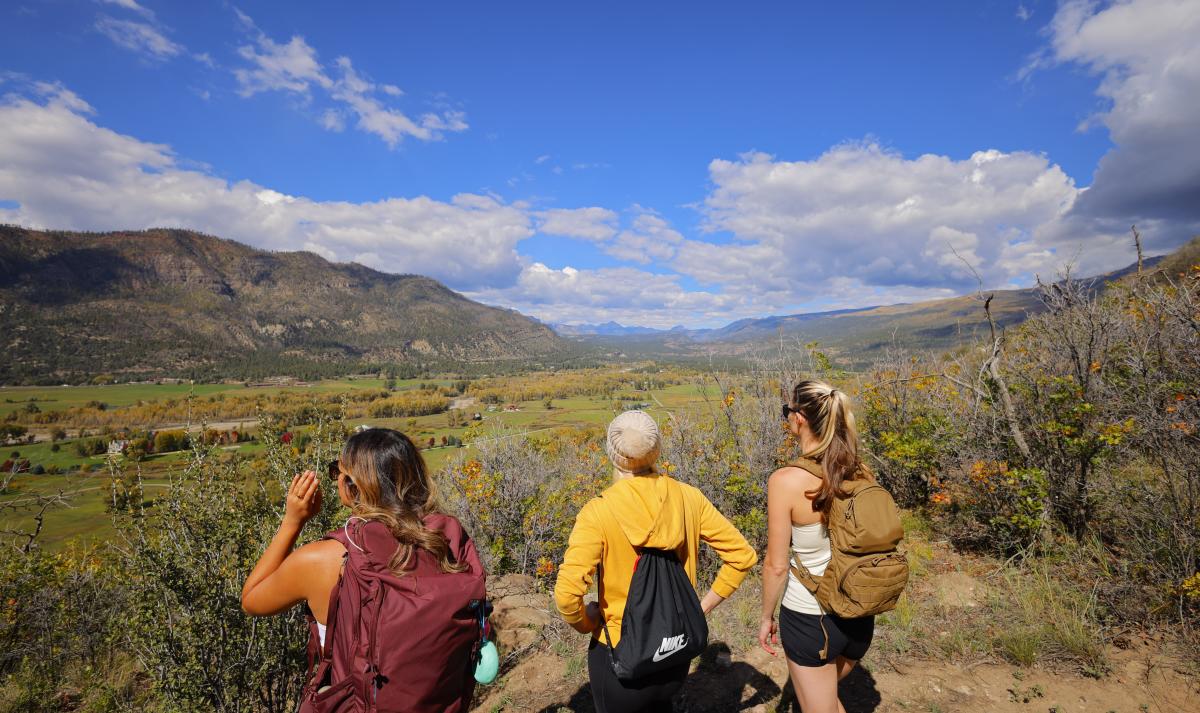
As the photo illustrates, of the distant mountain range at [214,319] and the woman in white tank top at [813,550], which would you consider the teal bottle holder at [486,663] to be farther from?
the distant mountain range at [214,319]

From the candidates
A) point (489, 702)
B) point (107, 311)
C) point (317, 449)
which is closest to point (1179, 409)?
point (489, 702)

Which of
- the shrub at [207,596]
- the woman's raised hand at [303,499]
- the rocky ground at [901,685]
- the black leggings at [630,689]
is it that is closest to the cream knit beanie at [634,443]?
the black leggings at [630,689]

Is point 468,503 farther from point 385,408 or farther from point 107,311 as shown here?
point 107,311

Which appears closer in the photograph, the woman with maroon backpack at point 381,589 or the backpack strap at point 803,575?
the woman with maroon backpack at point 381,589

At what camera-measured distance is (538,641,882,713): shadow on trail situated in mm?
3418

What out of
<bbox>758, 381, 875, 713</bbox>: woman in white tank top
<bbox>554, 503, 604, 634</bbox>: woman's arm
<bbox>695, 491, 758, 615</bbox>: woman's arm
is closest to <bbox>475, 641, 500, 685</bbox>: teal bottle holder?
<bbox>554, 503, 604, 634</bbox>: woman's arm

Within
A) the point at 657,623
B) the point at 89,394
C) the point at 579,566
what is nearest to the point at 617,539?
the point at 579,566

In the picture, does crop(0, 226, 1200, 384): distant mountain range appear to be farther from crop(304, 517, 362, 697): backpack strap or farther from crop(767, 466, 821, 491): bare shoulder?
crop(304, 517, 362, 697): backpack strap

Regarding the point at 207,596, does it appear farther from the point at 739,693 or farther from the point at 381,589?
the point at 739,693

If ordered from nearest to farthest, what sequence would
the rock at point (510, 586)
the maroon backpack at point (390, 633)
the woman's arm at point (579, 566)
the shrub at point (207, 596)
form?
the maroon backpack at point (390, 633) → the woman's arm at point (579, 566) → the shrub at point (207, 596) → the rock at point (510, 586)

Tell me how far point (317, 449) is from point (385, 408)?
69.6m

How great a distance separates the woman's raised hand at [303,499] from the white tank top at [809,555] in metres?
2.24

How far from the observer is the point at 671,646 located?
2029 millimetres

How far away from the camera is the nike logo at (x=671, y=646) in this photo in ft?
6.58
